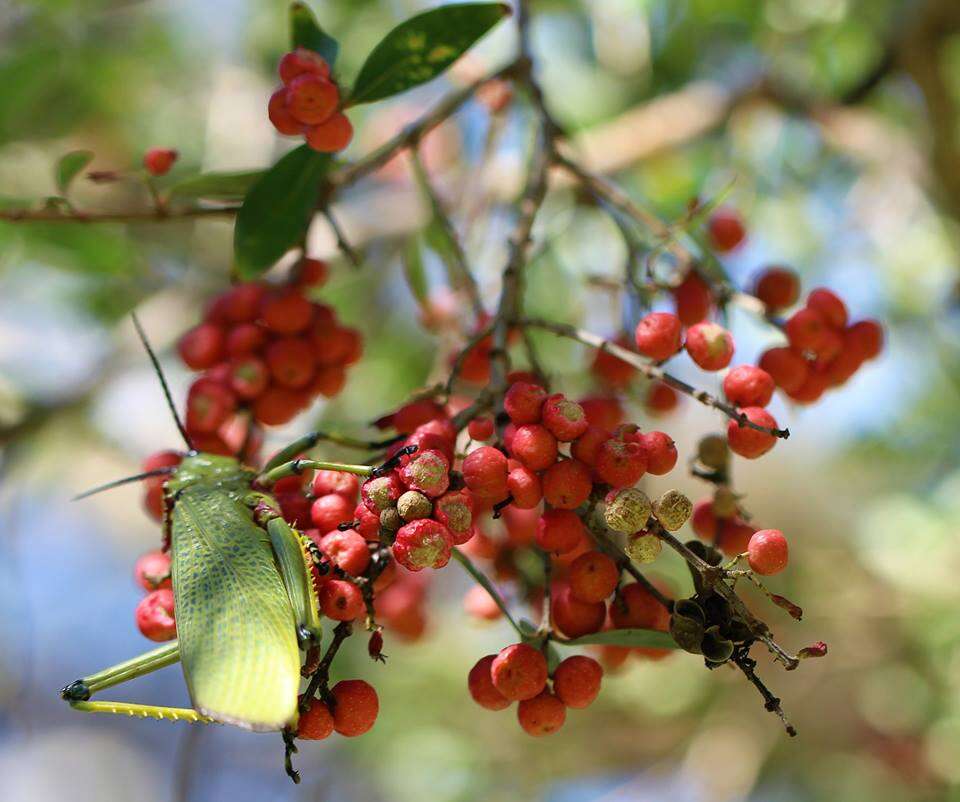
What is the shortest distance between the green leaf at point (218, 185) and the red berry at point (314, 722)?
0.87 metres

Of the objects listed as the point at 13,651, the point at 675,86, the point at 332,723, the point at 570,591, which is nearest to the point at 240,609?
the point at 332,723

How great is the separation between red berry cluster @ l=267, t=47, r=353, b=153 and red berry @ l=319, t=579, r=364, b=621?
675 mm

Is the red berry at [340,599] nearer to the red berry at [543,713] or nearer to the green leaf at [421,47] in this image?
the red berry at [543,713]

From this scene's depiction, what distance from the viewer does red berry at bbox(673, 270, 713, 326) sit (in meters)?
1.78

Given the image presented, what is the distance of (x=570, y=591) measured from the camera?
1300 mm

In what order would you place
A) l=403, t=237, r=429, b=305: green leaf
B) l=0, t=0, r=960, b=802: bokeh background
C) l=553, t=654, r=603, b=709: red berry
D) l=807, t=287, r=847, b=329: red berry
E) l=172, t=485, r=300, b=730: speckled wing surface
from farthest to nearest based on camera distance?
l=0, t=0, r=960, b=802: bokeh background < l=403, t=237, r=429, b=305: green leaf < l=807, t=287, r=847, b=329: red berry < l=553, t=654, r=603, b=709: red berry < l=172, t=485, r=300, b=730: speckled wing surface

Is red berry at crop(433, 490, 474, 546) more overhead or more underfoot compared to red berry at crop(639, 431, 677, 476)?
more underfoot

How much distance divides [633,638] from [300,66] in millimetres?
919

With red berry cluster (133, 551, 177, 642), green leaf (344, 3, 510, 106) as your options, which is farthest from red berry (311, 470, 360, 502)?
green leaf (344, 3, 510, 106)

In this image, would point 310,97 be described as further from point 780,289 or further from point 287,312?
point 780,289

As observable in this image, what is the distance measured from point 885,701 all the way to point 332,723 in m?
2.55

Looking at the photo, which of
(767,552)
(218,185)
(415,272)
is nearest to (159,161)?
(218,185)

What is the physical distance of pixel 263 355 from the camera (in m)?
1.74

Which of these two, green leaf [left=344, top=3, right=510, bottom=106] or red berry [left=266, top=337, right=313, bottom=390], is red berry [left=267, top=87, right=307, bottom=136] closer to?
green leaf [left=344, top=3, right=510, bottom=106]
